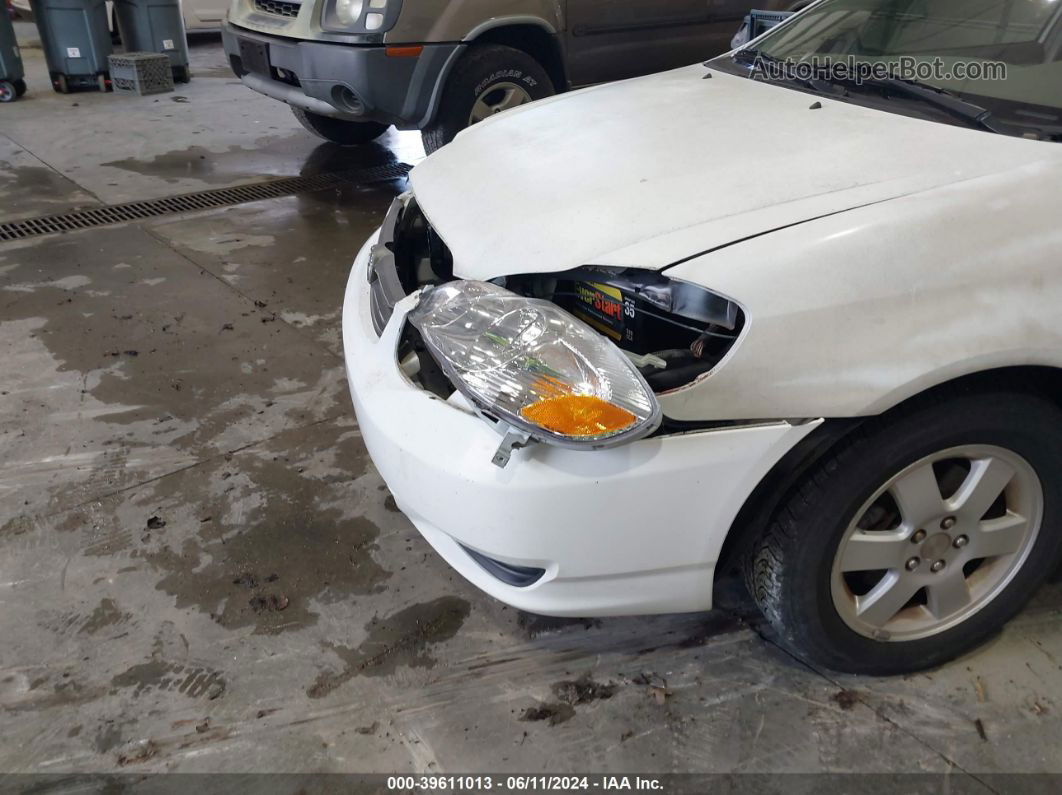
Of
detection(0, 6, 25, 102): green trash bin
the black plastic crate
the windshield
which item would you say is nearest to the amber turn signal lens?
the windshield

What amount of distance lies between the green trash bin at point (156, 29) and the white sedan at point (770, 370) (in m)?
6.97

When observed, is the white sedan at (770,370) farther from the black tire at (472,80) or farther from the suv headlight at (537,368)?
the black tire at (472,80)

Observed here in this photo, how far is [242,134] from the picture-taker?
624cm

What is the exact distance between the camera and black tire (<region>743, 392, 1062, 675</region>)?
1529 millimetres

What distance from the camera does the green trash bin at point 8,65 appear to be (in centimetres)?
682

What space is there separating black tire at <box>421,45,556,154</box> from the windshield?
7.43 feet

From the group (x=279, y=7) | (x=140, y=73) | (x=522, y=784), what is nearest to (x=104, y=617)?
(x=522, y=784)

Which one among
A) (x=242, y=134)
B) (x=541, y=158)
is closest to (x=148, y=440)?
(x=541, y=158)

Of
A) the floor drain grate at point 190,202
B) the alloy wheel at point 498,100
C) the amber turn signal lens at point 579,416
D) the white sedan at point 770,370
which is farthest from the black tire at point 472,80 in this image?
the amber turn signal lens at point 579,416

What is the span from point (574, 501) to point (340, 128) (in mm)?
5022

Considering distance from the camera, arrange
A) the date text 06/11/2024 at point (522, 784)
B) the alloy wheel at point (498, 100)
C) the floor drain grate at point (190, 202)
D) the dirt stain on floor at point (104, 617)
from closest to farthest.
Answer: the date text 06/11/2024 at point (522, 784), the dirt stain on floor at point (104, 617), the floor drain grate at point (190, 202), the alloy wheel at point (498, 100)

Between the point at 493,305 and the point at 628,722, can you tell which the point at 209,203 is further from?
the point at 628,722

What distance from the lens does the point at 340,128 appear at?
5.83 meters

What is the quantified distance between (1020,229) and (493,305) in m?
0.96
